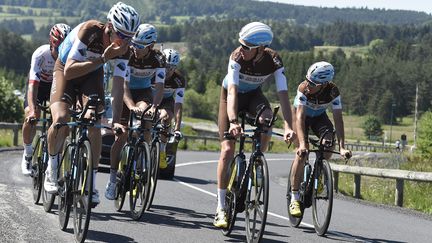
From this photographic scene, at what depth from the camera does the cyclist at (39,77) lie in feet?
31.1

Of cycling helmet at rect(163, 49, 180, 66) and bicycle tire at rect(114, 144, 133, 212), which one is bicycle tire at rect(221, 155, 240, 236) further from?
cycling helmet at rect(163, 49, 180, 66)

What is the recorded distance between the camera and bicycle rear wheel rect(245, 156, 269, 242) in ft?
24.7

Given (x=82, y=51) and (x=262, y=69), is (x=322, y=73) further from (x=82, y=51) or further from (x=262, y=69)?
(x=82, y=51)

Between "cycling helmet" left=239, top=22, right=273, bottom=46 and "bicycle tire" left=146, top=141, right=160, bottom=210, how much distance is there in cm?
187

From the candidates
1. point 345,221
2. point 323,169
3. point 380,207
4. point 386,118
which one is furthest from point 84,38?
point 386,118

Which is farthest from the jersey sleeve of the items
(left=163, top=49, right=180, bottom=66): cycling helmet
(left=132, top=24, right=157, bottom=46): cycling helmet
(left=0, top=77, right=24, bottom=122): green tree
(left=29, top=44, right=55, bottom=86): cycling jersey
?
(left=0, top=77, right=24, bottom=122): green tree

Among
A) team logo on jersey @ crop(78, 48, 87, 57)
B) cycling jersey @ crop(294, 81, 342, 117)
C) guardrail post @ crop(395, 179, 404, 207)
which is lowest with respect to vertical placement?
guardrail post @ crop(395, 179, 404, 207)

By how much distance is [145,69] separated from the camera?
408 inches

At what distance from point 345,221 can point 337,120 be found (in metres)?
1.77

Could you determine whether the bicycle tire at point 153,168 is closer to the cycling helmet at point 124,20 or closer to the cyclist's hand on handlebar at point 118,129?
the cyclist's hand on handlebar at point 118,129

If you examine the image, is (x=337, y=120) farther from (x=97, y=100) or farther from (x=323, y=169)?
A: (x=97, y=100)

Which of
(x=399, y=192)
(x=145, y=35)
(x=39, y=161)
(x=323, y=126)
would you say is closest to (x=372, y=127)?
(x=399, y=192)

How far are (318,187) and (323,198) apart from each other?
220 mm

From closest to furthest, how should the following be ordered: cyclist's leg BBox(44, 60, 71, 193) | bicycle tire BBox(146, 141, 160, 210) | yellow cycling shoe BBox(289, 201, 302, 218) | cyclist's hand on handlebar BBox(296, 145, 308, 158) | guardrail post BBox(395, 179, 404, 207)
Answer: cyclist's leg BBox(44, 60, 71, 193) < bicycle tire BBox(146, 141, 160, 210) < yellow cycling shoe BBox(289, 201, 302, 218) < cyclist's hand on handlebar BBox(296, 145, 308, 158) < guardrail post BBox(395, 179, 404, 207)
